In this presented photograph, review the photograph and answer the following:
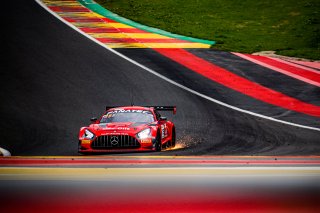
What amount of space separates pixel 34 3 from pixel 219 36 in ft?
39.9

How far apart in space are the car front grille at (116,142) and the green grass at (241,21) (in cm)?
1919

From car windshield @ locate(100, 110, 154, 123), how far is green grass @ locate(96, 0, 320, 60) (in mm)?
17777

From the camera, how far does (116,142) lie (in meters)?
15.4

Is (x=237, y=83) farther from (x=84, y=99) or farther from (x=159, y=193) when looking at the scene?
(x=159, y=193)

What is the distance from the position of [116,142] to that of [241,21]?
27.0 metres

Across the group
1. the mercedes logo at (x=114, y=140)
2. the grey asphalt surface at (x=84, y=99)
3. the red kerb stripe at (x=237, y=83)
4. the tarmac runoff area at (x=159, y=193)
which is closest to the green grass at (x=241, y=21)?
the red kerb stripe at (x=237, y=83)

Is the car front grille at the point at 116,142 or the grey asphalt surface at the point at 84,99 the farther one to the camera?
the grey asphalt surface at the point at 84,99

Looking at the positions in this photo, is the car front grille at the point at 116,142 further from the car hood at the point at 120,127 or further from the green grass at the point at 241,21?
the green grass at the point at 241,21

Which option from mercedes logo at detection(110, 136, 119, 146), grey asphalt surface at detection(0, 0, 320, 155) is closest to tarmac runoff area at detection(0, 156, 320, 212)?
mercedes logo at detection(110, 136, 119, 146)

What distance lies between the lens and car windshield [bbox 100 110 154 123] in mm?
16578

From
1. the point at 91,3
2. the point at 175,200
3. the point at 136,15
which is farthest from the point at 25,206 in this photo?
the point at 91,3

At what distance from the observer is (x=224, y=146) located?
17.4 metres

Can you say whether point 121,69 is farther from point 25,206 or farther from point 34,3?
point 25,206

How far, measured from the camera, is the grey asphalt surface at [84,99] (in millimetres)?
17844
